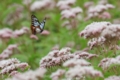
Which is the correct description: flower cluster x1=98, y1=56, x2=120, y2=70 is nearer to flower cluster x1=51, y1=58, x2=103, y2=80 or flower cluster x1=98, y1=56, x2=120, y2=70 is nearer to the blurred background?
flower cluster x1=51, y1=58, x2=103, y2=80

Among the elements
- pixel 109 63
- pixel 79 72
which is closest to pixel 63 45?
pixel 109 63

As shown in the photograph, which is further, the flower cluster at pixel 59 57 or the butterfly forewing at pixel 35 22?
the butterfly forewing at pixel 35 22

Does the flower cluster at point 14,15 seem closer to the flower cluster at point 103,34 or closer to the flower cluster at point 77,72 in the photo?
the flower cluster at point 103,34

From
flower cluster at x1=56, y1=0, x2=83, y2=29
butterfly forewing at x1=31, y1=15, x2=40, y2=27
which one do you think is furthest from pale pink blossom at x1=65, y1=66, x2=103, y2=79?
flower cluster at x1=56, y1=0, x2=83, y2=29

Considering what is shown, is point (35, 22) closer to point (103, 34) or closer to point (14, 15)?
point (103, 34)

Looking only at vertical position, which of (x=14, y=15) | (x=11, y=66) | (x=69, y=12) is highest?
(x=14, y=15)

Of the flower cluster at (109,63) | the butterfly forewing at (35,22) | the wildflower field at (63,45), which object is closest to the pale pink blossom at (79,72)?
the wildflower field at (63,45)

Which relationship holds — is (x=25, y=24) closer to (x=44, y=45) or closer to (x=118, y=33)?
(x=44, y=45)
